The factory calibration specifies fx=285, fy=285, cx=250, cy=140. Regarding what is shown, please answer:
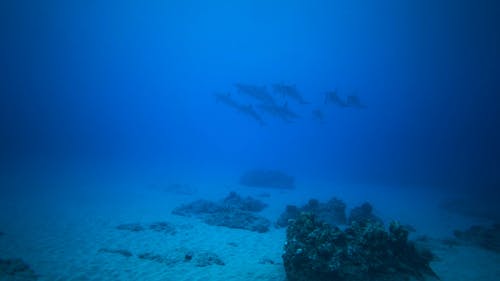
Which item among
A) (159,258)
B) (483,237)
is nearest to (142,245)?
(159,258)

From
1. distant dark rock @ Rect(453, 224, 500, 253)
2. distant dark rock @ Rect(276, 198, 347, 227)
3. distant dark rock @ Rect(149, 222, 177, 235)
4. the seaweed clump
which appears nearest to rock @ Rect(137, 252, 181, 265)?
distant dark rock @ Rect(149, 222, 177, 235)

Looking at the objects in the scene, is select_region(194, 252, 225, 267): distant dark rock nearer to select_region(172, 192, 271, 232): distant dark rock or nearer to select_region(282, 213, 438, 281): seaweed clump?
select_region(282, 213, 438, 281): seaweed clump

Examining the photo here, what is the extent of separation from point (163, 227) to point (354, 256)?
328 inches

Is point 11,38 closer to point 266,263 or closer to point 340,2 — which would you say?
point 340,2

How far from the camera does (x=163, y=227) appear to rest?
39.0 feet

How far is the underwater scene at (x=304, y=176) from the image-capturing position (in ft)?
24.8

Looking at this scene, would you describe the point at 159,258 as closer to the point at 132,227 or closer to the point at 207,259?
the point at 207,259

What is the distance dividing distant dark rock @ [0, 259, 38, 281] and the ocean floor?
189 mm

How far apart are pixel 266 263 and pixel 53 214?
11.2 meters

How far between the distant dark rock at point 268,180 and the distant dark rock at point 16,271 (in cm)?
2319

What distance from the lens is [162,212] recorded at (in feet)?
50.6

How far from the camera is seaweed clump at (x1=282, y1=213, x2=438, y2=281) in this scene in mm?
5895

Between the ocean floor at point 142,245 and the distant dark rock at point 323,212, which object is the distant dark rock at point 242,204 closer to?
the ocean floor at point 142,245

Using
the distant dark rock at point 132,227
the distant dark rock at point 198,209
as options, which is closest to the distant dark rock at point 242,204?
the distant dark rock at point 198,209
